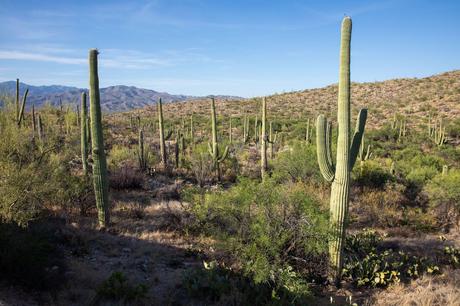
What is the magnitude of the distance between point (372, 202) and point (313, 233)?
19.1 ft

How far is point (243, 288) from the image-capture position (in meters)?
6.51

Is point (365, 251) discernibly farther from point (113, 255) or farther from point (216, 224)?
point (113, 255)

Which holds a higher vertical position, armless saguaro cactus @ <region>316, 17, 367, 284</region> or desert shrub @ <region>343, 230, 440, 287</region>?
armless saguaro cactus @ <region>316, 17, 367, 284</region>

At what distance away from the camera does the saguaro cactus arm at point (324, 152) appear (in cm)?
756

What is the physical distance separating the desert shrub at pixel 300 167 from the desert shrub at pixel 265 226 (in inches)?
205

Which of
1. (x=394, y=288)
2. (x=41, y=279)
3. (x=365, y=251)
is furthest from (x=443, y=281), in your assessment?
(x=41, y=279)

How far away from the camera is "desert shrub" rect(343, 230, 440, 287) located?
7.40 metres

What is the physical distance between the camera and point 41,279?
6.27 metres

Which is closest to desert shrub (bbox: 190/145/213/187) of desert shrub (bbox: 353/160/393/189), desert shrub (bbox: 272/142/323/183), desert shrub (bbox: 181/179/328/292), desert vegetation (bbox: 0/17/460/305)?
desert vegetation (bbox: 0/17/460/305)

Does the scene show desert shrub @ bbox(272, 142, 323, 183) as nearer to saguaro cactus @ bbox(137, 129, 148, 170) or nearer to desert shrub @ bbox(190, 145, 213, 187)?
desert shrub @ bbox(190, 145, 213, 187)

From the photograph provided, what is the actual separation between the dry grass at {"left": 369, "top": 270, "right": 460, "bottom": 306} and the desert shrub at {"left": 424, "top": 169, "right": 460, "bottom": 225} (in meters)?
4.01

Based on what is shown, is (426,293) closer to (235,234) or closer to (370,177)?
(235,234)

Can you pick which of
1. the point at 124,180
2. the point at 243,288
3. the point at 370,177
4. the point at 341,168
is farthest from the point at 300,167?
the point at 243,288

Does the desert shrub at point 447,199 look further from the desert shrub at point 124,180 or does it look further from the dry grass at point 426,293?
the desert shrub at point 124,180
